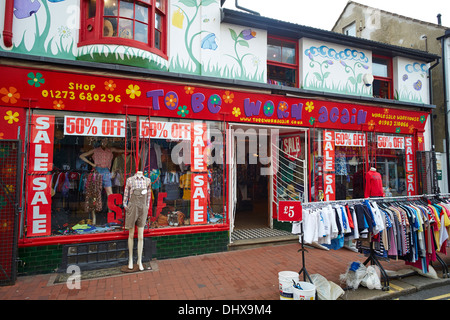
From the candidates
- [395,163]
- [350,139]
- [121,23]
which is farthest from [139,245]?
[395,163]

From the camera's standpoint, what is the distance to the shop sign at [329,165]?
8266 millimetres

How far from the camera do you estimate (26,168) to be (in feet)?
18.0

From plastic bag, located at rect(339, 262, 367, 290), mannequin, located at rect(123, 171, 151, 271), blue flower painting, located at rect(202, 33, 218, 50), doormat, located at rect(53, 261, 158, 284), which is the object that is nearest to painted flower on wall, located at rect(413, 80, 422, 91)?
blue flower painting, located at rect(202, 33, 218, 50)

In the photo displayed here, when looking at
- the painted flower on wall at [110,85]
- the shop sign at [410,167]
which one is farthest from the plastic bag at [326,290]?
the shop sign at [410,167]

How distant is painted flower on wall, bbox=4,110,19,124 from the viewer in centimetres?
539

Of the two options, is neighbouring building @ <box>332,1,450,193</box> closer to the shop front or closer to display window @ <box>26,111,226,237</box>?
the shop front

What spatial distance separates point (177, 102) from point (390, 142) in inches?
299

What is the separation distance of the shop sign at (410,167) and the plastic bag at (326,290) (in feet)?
23.3

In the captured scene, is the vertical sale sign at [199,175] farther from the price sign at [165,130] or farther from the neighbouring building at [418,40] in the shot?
the neighbouring building at [418,40]

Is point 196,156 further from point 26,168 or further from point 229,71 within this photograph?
point 26,168

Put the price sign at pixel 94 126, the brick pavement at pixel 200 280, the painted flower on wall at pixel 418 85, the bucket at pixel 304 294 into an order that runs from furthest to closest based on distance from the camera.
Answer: the painted flower on wall at pixel 418 85, the price sign at pixel 94 126, the brick pavement at pixel 200 280, the bucket at pixel 304 294

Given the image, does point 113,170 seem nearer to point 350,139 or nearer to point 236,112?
point 236,112
